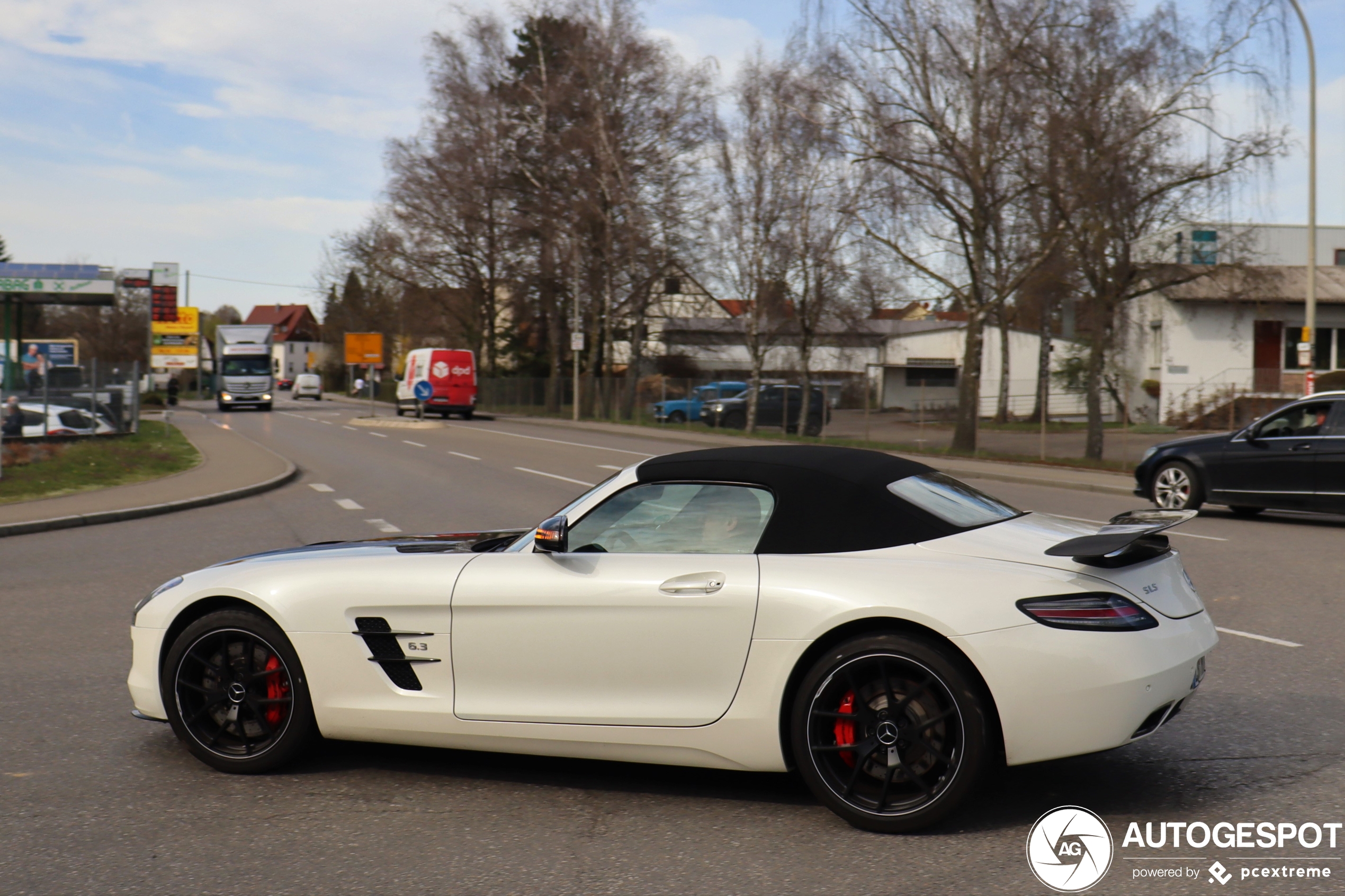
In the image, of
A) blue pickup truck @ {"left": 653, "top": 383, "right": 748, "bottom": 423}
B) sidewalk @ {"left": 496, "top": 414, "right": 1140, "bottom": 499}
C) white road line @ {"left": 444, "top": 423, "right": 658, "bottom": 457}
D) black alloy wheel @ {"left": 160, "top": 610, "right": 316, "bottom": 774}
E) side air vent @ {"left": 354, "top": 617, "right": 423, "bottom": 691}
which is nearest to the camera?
side air vent @ {"left": 354, "top": 617, "right": 423, "bottom": 691}

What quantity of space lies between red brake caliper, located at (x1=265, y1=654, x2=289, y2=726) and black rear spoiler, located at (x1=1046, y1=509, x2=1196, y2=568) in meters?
2.92

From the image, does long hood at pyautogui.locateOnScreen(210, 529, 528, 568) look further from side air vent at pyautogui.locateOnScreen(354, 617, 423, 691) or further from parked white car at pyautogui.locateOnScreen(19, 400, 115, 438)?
parked white car at pyautogui.locateOnScreen(19, 400, 115, 438)

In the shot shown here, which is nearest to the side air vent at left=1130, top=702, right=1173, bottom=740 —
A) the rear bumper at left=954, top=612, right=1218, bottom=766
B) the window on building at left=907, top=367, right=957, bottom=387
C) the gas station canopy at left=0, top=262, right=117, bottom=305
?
the rear bumper at left=954, top=612, right=1218, bottom=766

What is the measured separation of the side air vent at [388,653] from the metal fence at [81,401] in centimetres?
1998

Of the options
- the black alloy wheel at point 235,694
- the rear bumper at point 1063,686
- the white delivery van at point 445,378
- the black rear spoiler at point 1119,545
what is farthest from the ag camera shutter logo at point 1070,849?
the white delivery van at point 445,378

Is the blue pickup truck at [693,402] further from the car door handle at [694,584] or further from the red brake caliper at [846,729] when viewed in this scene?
the red brake caliper at [846,729]

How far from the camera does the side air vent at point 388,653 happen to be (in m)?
4.57

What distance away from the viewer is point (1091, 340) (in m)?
25.1

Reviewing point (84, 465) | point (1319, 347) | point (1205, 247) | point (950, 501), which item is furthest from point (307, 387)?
point (950, 501)

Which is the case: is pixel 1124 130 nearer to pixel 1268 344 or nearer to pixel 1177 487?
pixel 1177 487

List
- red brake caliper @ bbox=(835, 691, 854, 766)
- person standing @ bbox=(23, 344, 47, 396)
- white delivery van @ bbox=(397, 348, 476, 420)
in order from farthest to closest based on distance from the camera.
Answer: white delivery van @ bbox=(397, 348, 476, 420), person standing @ bbox=(23, 344, 47, 396), red brake caliper @ bbox=(835, 691, 854, 766)

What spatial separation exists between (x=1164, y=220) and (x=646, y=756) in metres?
22.0

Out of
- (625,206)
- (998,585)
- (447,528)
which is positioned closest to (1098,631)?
(998,585)

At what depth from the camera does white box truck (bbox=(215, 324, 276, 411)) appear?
55.6m
